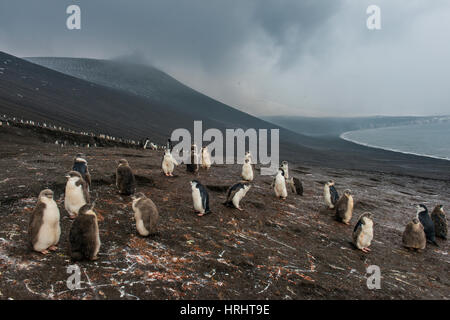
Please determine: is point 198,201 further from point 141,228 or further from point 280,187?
point 280,187

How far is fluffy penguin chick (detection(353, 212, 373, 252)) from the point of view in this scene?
8.38 metres

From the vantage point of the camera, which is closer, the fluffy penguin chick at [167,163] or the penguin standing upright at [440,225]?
the penguin standing upright at [440,225]

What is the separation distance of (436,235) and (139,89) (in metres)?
126

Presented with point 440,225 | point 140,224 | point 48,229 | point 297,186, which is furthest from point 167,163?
point 440,225

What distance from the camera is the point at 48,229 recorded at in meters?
5.27

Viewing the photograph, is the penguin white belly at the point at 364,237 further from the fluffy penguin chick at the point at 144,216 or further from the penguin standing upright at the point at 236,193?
the fluffy penguin chick at the point at 144,216

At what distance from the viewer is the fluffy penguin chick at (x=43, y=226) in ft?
17.0

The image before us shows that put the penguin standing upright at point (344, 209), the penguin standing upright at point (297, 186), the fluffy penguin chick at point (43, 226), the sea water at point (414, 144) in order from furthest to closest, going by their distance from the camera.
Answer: the sea water at point (414, 144) < the penguin standing upright at point (297, 186) < the penguin standing upright at point (344, 209) < the fluffy penguin chick at point (43, 226)

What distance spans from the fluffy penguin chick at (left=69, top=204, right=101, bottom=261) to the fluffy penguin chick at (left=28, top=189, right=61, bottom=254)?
0.46 metres

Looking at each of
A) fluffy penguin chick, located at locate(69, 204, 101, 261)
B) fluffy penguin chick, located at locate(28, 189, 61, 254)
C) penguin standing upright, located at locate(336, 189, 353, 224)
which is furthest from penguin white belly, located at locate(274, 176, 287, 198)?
fluffy penguin chick, located at locate(28, 189, 61, 254)

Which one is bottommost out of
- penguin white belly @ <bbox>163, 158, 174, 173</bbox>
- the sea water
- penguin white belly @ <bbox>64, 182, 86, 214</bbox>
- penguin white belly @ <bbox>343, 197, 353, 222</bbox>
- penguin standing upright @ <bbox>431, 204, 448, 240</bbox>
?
penguin standing upright @ <bbox>431, 204, 448, 240</bbox>

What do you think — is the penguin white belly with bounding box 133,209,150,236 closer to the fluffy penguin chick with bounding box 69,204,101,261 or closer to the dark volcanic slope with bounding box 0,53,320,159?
the fluffy penguin chick with bounding box 69,204,101,261

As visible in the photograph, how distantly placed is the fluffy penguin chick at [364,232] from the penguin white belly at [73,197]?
25.6 ft

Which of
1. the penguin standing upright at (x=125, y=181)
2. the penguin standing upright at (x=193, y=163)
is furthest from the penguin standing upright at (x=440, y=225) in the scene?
the penguin standing upright at (x=125, y=181)
